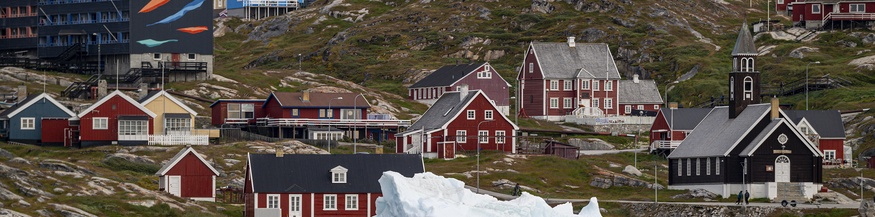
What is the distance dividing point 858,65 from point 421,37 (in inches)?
1960

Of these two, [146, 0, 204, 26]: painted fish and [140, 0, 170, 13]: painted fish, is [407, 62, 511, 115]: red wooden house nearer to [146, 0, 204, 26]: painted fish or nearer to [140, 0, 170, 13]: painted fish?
[146, 0, 204, 26]: painted fish

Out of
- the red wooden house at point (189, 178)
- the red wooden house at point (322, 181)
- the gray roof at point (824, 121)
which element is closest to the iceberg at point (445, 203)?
the red wooden house at point (322, 181)

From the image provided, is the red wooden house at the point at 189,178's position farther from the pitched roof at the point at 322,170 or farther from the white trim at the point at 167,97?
the white trim at the point at 167,97

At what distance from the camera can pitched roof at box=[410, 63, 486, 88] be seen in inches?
5773

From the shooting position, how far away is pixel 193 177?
9306cm

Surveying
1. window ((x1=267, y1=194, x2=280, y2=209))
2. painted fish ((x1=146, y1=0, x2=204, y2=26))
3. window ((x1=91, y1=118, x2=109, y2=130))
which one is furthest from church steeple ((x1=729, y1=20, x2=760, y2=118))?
painted fish ((x1=146, y1=0, x2=204, y2=26))

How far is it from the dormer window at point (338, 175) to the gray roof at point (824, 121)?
1300 inches

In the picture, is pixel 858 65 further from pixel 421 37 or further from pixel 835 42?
pixel 421 37

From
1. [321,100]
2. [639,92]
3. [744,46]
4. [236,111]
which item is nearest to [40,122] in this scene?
[236,111]

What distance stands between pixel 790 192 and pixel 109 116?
1689 inches

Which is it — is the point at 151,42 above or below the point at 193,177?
above

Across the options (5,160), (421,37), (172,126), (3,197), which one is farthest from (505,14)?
(3,197)

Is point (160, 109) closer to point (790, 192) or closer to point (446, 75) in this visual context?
point (446, 75)

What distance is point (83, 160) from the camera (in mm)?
104625
